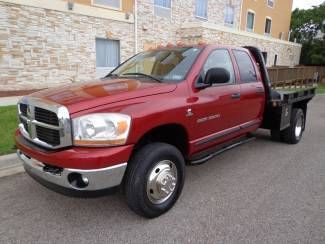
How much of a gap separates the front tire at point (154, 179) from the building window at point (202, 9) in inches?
732

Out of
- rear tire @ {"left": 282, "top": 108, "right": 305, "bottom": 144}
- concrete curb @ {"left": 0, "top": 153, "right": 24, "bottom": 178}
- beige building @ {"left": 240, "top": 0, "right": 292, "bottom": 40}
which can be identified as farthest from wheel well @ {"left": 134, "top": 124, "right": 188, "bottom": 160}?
beige building @ {"left": 240, "top": 0, "right": 292, "bottom": 40}

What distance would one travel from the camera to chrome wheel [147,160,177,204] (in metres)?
3.04

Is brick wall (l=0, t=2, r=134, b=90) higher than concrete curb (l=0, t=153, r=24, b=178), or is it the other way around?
brick wall (l=0, t=2, r=134, b=90)

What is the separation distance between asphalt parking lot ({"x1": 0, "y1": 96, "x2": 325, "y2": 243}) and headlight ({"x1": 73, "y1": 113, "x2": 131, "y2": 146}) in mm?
964

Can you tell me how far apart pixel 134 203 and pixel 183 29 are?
16.3m

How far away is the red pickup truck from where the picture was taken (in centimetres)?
261

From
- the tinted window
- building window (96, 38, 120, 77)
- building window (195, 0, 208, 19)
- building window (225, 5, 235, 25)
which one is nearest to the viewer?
the tinted window

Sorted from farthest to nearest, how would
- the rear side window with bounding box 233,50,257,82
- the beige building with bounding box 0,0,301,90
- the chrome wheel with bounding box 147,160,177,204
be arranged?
the beige building with bounding box 0,0,301,90 → the rear side window with bounding box 233,50,257,82 → the chrome wheel with bounding box 147,160,177,204

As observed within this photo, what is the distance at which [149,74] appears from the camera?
3.86 m

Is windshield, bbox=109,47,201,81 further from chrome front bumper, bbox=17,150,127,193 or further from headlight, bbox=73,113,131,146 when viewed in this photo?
chrome front bumper, bbox=17,150,127,193

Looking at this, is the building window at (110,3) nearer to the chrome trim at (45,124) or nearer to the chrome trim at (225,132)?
the chrome trim at (225,132)

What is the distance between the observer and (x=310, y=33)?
115 ft

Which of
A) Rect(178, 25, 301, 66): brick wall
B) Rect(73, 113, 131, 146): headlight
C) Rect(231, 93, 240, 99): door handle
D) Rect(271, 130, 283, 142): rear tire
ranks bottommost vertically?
Rect(271, 130, 283, 142): rear tire

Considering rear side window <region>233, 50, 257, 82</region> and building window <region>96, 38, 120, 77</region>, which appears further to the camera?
building window <region>96, 38, 120, 77</region>
